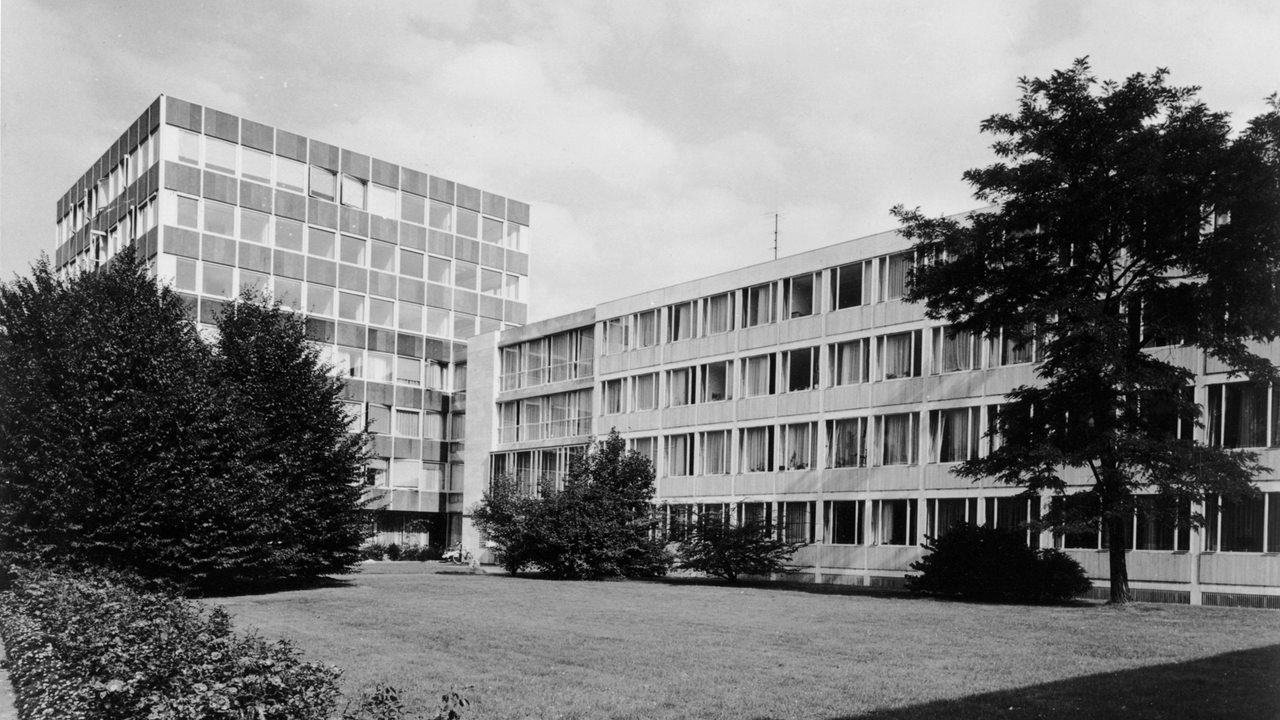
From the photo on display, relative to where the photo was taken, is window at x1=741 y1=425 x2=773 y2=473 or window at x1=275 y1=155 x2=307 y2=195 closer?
window at x1=741 y1=425 x2=773 y2=473

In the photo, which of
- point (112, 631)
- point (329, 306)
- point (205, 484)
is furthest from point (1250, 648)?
point (329, 306)

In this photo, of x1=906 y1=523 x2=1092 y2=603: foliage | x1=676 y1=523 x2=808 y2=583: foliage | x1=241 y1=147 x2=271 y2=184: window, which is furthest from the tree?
x1=241 y1=147 x2=271 y2=184: window

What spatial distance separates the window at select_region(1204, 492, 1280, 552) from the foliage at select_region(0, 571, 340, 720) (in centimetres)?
2661

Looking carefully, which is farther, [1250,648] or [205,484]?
[205,484]

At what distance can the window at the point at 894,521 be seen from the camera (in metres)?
40.5

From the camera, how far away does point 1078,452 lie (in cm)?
2573

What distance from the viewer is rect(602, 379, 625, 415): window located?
2120 inches

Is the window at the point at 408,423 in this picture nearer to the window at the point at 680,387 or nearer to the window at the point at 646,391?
the window at the point at 646,391

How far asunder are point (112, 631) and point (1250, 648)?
15349mm

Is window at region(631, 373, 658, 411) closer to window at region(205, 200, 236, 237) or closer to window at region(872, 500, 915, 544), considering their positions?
window at region(872, 500, 915, 544)

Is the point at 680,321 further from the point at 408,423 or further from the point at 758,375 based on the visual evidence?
the point at 408,423

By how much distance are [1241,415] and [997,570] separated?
897 cm

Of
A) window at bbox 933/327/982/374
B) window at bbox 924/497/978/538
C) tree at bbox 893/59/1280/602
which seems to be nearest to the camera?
tree at bbox 893/59/1280/602

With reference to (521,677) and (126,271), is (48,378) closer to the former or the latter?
(126,271)
